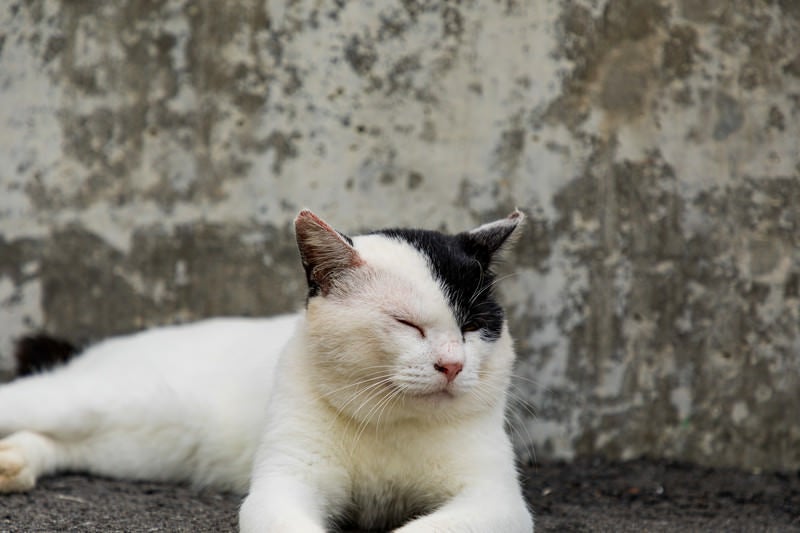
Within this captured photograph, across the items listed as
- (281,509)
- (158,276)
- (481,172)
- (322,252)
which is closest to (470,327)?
(322,252)

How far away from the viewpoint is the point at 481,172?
4.25 metres

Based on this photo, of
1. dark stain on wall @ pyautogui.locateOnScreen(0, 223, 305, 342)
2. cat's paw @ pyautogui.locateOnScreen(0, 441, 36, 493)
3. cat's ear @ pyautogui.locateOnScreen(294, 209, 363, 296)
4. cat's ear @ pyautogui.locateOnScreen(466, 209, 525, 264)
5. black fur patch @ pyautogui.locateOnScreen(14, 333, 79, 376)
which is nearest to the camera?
cat's ear @ pyautogui.locateOnScreen(294, 209, 363, 296)

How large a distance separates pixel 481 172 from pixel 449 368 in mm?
1911

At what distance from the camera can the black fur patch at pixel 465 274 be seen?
269 cm

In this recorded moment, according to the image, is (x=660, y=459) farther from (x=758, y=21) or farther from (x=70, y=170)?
(x=70, y=170)

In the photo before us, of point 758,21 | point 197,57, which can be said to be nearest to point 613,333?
point 758,21

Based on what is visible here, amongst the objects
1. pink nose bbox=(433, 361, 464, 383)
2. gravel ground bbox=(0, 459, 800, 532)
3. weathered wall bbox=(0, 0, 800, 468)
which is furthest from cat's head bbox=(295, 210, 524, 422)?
weathered wall bbox=(0, 0, 800, 468)

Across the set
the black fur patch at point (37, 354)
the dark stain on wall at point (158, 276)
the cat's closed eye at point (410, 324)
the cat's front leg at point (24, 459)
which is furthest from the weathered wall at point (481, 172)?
the cat's closed eye at point (410, 324)

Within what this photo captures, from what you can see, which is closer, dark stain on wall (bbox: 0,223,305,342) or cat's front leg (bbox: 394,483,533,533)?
cat's front leg (bbox: 394,483,533,533)

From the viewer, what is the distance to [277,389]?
115 inches

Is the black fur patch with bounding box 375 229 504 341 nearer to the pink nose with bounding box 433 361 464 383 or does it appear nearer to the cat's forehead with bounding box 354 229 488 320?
the cat's forehead with bounding box 354 229 488 320

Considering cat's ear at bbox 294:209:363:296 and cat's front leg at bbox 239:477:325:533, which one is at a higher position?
cat's ear at bbox 294:209:363:296

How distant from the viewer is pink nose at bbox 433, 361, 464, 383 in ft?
8.23

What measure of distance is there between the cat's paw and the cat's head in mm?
1225
